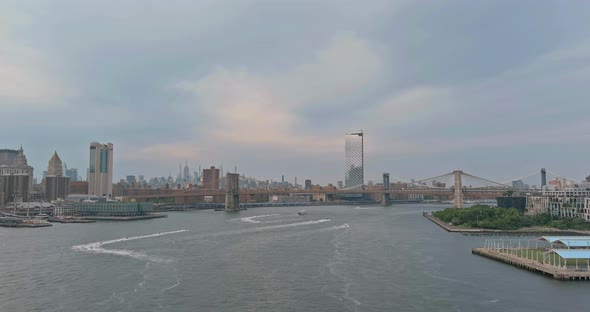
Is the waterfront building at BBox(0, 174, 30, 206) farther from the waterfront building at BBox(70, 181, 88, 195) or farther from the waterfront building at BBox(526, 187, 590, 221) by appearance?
the waterfront building at BBox(526, 187, 590, 221)

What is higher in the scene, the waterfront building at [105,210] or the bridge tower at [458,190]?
the bridge tower at [458,190]

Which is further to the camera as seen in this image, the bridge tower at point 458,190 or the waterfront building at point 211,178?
the waterfront building at point 211,178

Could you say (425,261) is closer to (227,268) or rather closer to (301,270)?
(301,270)

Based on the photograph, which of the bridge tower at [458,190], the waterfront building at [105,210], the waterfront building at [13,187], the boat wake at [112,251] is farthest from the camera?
the waterfront building at [13,187]

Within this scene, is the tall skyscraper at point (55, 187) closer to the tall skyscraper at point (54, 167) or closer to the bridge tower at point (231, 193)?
the tall skyscraper at point (54, 167)

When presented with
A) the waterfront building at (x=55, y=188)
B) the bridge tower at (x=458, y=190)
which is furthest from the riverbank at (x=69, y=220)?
the bridge tower at (x=458, y=190)

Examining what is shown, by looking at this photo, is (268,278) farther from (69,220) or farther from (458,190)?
(458,190)
